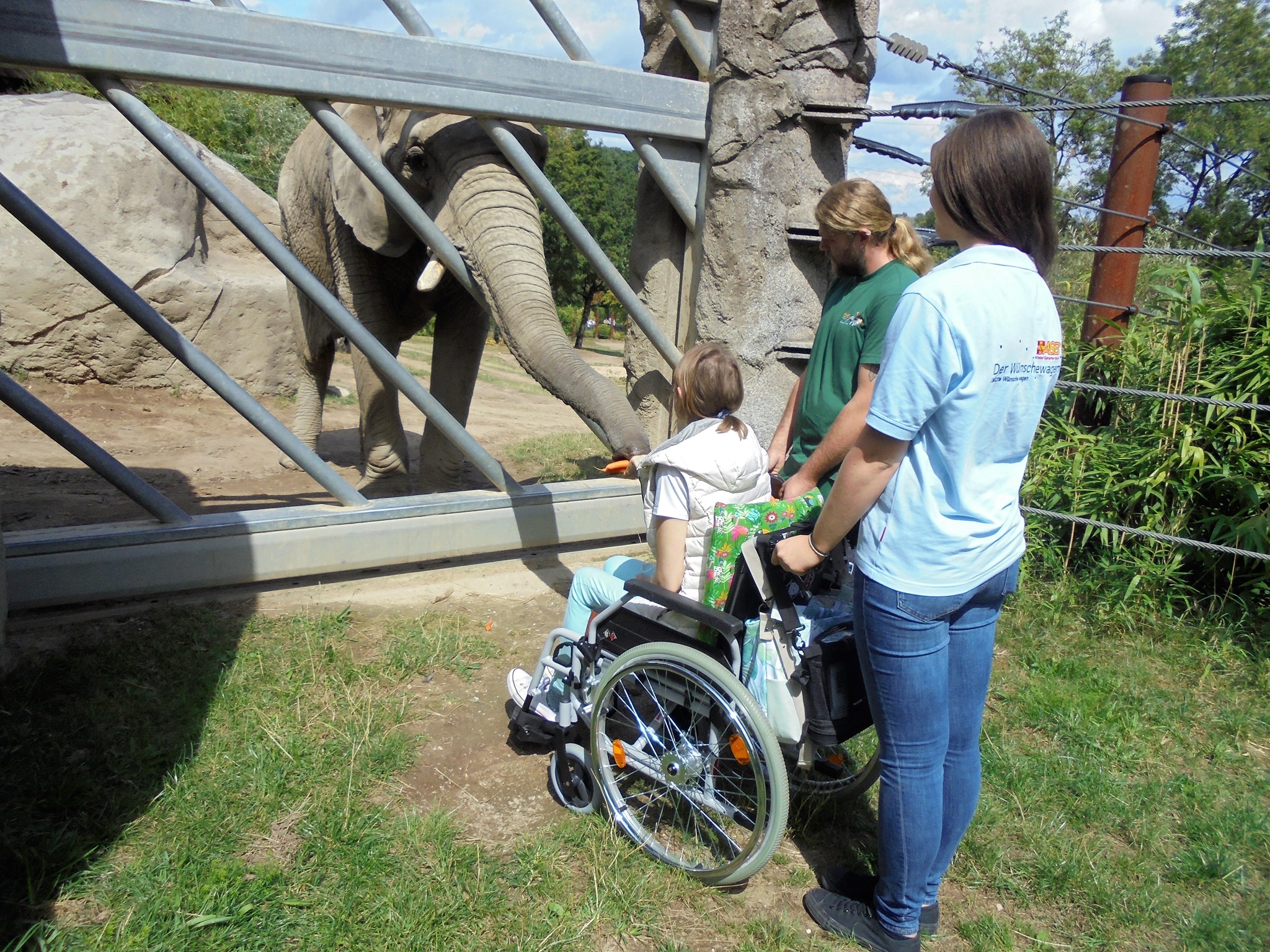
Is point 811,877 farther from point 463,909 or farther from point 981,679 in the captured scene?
point 463,909

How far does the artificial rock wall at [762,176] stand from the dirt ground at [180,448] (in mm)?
2637

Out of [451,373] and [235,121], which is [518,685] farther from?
[235,121]

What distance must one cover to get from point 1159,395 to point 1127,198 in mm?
990

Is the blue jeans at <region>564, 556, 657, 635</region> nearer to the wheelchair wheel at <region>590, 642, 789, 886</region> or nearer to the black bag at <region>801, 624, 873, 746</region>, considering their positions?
the wheelchair wheel at <region>590, 642, 789, 886</region>

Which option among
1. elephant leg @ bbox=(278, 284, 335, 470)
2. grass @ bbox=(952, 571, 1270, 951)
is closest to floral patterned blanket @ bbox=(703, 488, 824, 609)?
grass @ bbox=(952, 571, 1270, 951)

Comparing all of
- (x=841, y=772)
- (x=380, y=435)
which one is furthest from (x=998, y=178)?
(x=380, y=435)

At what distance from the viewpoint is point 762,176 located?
4.14 m

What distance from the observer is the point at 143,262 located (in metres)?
9.10

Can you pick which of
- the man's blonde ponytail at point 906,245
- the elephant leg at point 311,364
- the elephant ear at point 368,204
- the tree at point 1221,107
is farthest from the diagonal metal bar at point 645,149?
the tree at point 1221,107

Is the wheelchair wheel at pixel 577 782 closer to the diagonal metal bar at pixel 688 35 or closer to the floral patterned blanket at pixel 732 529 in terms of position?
the floral patterned blanket at pixel 732 529

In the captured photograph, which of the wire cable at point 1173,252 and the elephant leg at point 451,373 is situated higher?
the wire cable at point 1173,252

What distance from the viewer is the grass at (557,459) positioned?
23.0 feet

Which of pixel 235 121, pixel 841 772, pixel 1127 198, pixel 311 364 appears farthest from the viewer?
pixel 235 121

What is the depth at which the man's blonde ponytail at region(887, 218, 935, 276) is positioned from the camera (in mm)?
2770
